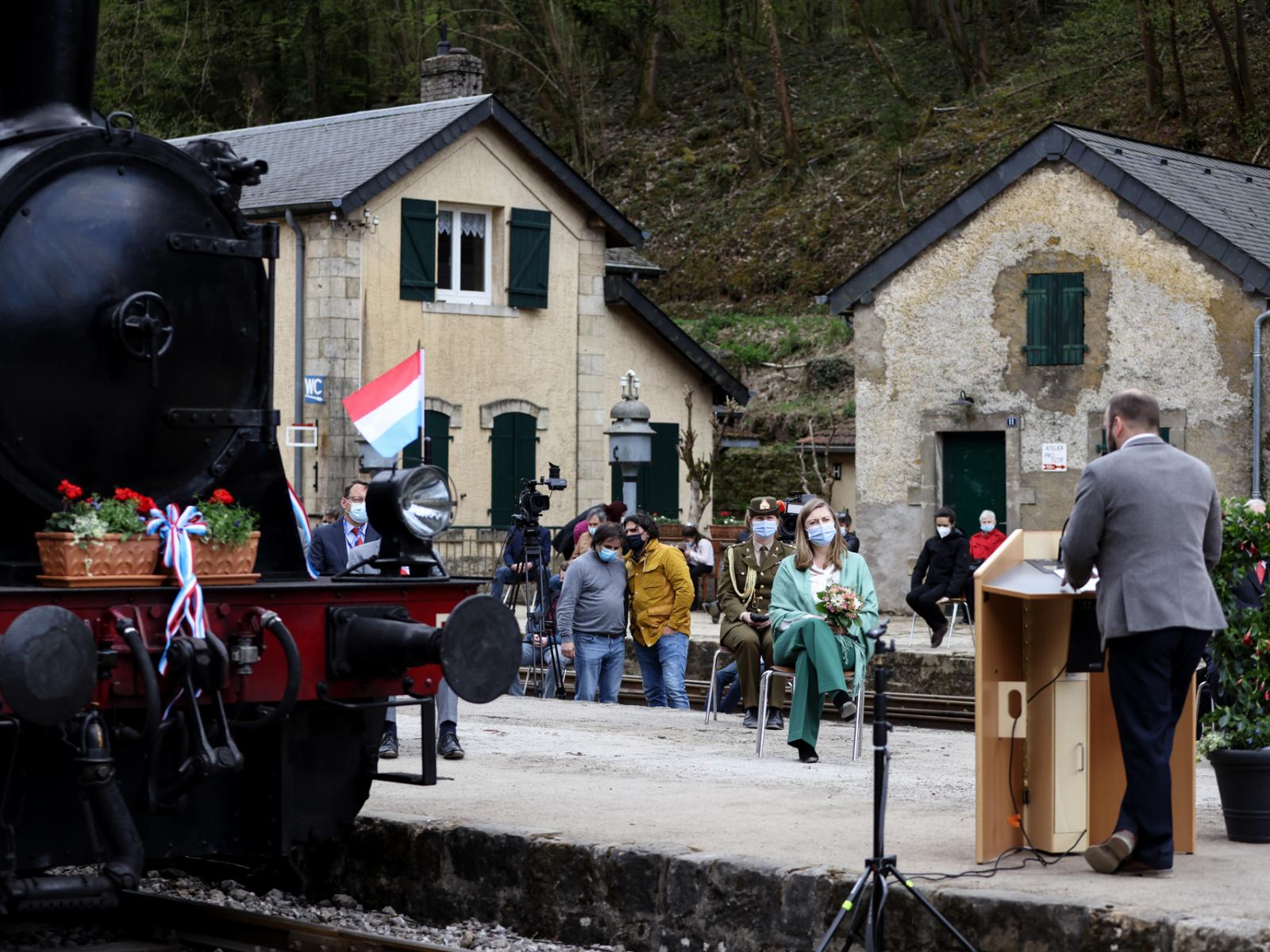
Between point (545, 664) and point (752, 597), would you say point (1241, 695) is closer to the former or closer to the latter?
point (752, 597)

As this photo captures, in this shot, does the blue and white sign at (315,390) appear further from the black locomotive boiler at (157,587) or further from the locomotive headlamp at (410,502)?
the locomotive headlamp at (410,502)

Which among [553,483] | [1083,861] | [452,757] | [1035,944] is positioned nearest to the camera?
[1035,944]

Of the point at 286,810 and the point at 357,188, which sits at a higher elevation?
the point at 357,188

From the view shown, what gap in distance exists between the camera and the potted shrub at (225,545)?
5.87 meters

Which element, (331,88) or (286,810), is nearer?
(286,810)

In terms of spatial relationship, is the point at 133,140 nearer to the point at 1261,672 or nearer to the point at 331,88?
the point at 1261,672

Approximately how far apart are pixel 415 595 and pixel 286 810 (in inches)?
32.7

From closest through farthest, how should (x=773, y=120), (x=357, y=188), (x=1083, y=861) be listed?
(x=1083, y=861), (x=357, y=188), (x=773, y=120)

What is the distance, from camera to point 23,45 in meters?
6.16

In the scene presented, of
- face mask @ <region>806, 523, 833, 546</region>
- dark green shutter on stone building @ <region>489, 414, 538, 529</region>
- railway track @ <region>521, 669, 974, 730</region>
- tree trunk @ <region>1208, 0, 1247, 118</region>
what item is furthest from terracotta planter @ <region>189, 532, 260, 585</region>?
tree trunk @ <region>1208, 0, 1247, 118</region>

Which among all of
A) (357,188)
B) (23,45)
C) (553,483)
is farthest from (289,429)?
(23,45)

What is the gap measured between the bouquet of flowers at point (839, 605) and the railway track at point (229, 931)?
438 centimetres

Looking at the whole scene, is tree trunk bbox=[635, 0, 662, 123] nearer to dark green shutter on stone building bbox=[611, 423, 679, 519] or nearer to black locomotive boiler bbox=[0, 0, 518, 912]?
dark green shutter on stone building bbox=[611, 423, 679, 519]

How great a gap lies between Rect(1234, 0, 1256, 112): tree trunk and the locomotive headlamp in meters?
28.4
